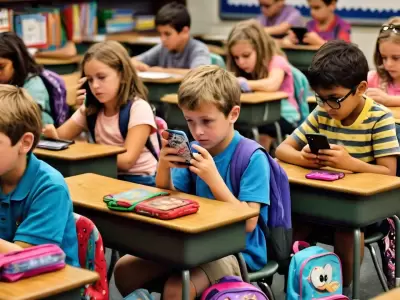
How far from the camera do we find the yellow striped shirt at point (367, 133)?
3.48 m

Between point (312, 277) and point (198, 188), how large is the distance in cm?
53

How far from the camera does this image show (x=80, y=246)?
109 inches

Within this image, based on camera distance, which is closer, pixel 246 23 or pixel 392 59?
pixel 392 59

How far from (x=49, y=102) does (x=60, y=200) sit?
2.40m

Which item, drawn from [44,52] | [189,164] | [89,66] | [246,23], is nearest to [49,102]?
[89,66]

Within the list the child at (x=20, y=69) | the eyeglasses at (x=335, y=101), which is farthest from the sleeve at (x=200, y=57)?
the eyeglasses at (x=335, y=101)

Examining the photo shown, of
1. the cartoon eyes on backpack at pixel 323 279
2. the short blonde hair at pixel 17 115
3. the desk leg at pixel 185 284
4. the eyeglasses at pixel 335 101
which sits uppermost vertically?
the short blonde hair at pixel 17 115

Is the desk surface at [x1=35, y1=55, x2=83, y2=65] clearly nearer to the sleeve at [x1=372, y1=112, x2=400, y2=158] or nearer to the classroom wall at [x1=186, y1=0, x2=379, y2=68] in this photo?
the classroom wall at [x1=186, y1=0, x2=379, y2=68]

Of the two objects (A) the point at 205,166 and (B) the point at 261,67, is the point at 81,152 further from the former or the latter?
(B) the point at 261,67

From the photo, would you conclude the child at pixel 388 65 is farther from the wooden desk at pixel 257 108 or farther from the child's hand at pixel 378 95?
the wooden desk at pixel 257 108

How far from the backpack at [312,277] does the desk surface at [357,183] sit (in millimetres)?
249

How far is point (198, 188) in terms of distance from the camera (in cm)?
318

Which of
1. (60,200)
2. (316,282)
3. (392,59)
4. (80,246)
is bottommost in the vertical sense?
(316,282)

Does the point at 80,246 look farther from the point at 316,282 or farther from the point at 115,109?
the point at 115,109
